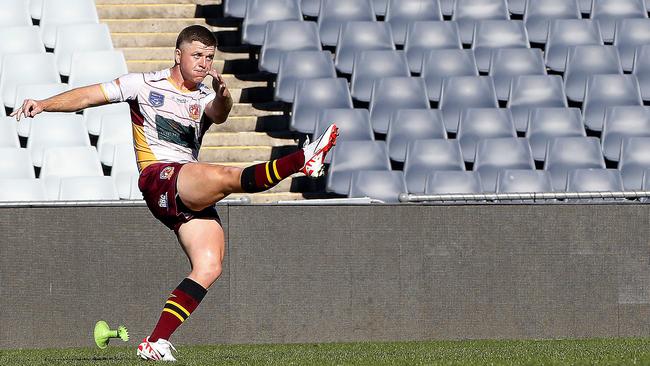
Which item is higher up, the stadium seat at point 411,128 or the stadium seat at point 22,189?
the stadium seat at point 411,128

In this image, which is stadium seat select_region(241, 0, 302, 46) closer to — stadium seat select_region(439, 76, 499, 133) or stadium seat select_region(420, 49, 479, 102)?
stadium seat select_region(420, 49, 479, 102)

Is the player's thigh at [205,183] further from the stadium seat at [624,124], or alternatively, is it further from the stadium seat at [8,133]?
the stadium seat at [624,124]

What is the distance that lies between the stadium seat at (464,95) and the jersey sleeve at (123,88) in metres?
6.63

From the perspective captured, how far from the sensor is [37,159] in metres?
11.9

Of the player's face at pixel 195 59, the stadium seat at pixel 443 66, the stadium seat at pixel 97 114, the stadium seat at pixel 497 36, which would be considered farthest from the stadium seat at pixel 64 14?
the player's face at pixel 195 59

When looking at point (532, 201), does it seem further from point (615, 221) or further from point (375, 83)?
point (375, 83)

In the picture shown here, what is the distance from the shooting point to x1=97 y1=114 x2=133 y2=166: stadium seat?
12.0 metres

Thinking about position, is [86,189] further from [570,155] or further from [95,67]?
[570,155]

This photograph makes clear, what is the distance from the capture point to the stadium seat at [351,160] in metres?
11.6

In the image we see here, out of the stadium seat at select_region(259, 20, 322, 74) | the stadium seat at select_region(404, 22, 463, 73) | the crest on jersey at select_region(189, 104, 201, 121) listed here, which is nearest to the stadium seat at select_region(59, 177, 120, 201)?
the stadium seat at select_region(259, 20, 322, 74)

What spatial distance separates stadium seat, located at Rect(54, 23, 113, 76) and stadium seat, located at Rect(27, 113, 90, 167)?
1.47m

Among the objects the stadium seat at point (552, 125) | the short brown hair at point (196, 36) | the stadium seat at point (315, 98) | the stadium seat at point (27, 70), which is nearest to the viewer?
the short brown hair at point (196, 36)

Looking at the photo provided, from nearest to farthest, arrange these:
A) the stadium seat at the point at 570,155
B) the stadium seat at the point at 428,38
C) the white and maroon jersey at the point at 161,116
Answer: the white and maroon jersey at the point at 161,116
the stadium seat at the point at 570,155
the stadium seat at the point at 428,38

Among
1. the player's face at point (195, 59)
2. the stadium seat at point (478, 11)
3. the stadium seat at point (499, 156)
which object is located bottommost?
the stadium seat at point (499, 156)
